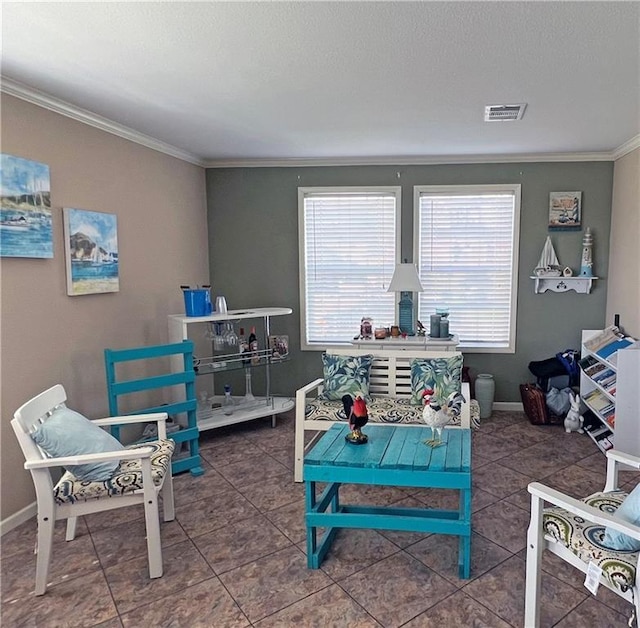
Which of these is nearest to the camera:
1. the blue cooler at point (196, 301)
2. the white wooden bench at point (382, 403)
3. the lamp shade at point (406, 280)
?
the white wooden bench at point (382, 403)

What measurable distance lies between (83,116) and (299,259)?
2300 mm

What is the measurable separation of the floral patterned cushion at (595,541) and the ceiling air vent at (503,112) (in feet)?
7.56

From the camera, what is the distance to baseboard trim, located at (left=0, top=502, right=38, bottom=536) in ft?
8.71

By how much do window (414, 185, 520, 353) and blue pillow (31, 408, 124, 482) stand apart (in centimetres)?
327

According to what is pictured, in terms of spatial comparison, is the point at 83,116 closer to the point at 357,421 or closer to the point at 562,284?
the point at 357,421

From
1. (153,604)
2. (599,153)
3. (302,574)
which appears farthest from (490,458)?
(599,153)

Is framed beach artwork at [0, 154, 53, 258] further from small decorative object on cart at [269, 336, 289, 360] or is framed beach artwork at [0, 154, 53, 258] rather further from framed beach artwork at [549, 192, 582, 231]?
framed beach artwork at [549, 192, 582, 231]

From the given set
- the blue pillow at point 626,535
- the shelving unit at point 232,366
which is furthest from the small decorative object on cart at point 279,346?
the blue pillow at point 626,535

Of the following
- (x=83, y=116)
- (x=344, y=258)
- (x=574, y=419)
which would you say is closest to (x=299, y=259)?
(x=344, y=258)

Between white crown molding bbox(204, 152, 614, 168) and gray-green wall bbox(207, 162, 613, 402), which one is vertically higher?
white crown molding bbox(204, 152, 614, 168)

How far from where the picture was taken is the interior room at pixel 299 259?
208 cm

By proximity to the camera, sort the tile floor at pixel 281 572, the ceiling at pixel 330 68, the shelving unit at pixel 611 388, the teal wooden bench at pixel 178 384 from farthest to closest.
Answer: the shelving unit at pixel 611 388 → the teal wooden bench at pixel 178 384 → the tile floor at pixel 281 572 → the ceiling at pixel 330 68

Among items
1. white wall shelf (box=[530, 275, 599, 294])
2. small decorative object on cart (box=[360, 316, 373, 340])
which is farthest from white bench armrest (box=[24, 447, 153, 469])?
white wall shelf (box=[530, 275, 599, 294])

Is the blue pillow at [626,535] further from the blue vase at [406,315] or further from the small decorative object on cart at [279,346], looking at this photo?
the small decorative object on cart at [279,346]
